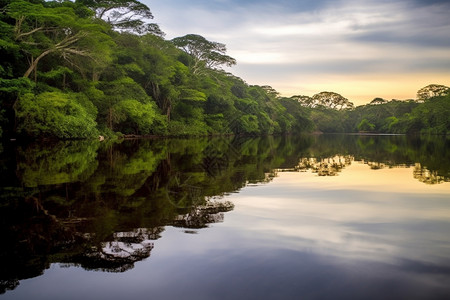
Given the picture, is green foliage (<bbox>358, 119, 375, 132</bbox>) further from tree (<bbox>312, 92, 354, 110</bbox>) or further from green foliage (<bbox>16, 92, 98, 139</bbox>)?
green foliage (<bbox>16, 92, 98, 139</bbox>)

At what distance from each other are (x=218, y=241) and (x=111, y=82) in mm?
26954

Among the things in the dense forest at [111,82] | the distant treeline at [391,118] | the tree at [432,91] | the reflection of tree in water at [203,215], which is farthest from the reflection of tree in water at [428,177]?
the tree at [432,91]

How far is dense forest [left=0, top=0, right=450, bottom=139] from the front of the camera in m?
19.7

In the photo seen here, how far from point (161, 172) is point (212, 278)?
596 centimetres

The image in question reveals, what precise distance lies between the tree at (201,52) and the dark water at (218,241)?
38946 mm

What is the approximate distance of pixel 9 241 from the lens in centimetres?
339

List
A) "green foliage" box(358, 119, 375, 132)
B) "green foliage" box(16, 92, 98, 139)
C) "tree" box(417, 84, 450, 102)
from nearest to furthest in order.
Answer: "green foliage" box(16, 92, 98, 139) → "tree" box(417, 84, 450, 102) → "green foliage" box(358, 119, 375, 132)

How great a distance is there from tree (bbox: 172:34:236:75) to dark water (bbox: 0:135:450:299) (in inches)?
1533

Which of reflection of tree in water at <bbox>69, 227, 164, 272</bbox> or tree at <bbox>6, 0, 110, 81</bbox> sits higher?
tree at <bbox>6, 0, 110, 81</bbox>

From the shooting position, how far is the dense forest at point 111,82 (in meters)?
19.7

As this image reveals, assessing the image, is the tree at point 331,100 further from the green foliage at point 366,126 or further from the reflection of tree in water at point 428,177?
the reflection of tree in water at point 428,177

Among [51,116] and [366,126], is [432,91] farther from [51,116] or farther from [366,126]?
[51,116]

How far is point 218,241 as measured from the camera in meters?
3.56

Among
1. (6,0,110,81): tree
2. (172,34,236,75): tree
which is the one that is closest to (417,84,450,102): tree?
(172,34,236,75): tree
